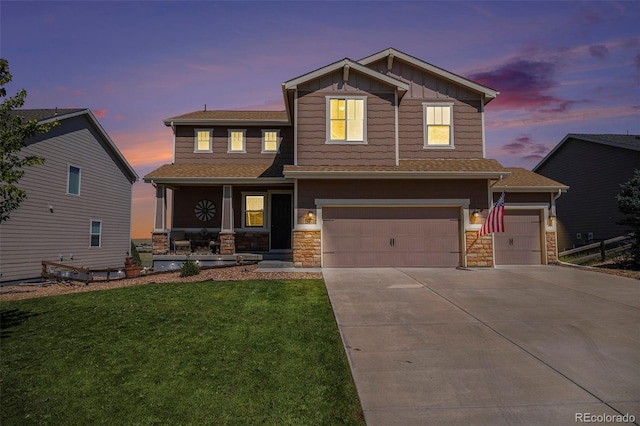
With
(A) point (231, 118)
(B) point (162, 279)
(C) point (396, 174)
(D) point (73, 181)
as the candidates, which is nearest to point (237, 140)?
(A) point (231, 118)

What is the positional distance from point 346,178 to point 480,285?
5.55 metres

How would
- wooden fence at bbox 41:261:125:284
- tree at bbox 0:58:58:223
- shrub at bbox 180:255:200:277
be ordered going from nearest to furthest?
tree at bbox 0:58:58:223 → shrub at bbox 180:255:200:277 → wooden fence at bbox 41:261:125:284

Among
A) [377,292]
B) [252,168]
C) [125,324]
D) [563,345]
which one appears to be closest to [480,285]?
[377,292]

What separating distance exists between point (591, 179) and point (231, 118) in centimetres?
2015

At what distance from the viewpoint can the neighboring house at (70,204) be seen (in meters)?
14.7

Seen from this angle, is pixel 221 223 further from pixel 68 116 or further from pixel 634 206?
pixel 634 206

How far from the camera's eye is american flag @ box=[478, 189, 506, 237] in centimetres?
1195

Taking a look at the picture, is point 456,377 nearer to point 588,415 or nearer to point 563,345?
point 588,415

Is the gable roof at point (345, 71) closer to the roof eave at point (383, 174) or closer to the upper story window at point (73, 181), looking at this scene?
the roof eave at point (383, 174)

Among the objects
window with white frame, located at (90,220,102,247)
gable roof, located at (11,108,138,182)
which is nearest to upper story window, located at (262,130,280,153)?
gable roof, located at (11,108,138,182)

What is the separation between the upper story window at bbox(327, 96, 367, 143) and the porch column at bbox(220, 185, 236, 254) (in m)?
5.45

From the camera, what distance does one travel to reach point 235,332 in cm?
624

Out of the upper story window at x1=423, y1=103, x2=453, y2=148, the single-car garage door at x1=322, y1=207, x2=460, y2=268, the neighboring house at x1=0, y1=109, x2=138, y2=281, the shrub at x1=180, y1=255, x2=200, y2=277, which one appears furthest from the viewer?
the neighboring house at x1=0, y1=109, x2=138, y2=281

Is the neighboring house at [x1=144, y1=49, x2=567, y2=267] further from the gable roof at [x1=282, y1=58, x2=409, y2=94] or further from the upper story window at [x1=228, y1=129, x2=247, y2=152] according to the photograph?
the upper story window at [x1=228, y1=129, x2=247, y2=152]
